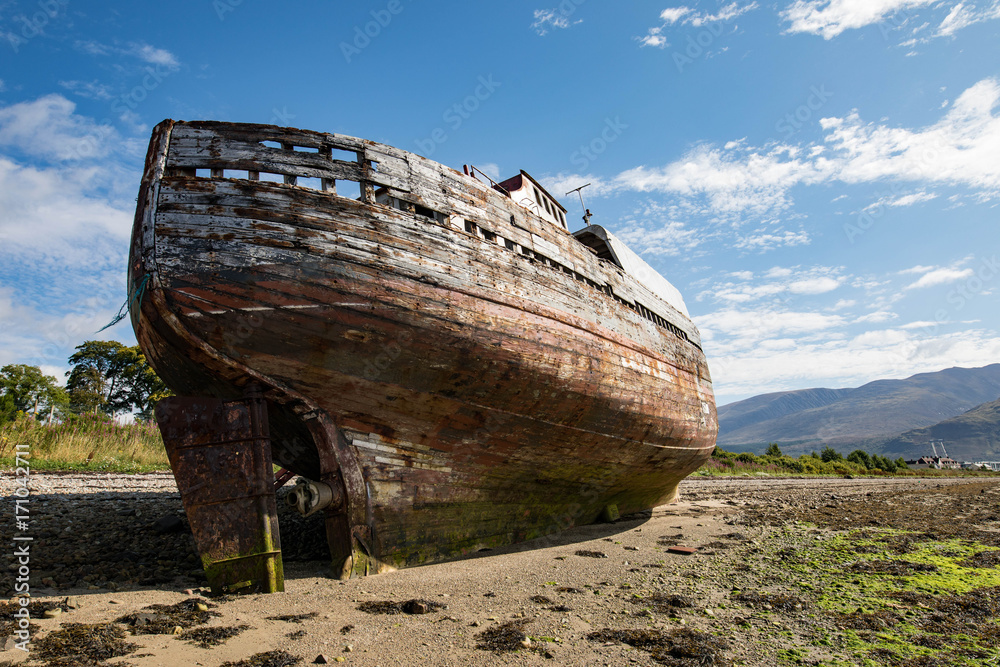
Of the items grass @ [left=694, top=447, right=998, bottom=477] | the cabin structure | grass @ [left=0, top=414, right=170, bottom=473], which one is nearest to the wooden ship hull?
the cabin structure

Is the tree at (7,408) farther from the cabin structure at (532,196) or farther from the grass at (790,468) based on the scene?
the grass at (790,468)

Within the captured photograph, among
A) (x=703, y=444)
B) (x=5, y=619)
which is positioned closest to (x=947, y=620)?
(x=5, y=619)

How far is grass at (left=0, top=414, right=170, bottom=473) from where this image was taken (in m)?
10.8

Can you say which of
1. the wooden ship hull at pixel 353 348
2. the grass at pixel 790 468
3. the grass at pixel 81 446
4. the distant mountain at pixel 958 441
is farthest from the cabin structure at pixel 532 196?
the distant mountain at pixel 958 441

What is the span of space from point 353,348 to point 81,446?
11.7 m

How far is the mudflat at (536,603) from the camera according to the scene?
2938 mm

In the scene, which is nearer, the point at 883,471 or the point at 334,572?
the point at 334,572

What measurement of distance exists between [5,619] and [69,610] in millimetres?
328

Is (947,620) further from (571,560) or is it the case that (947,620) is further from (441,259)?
(441,259)

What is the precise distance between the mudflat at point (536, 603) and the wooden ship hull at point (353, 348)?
60cm

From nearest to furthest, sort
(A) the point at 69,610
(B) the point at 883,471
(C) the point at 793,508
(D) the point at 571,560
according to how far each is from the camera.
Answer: (A) the point at 69,610, (D) the point at 571,560, (C) the point at 793,508, (B) the point at 883,471

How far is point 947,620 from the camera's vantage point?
348 centimetres

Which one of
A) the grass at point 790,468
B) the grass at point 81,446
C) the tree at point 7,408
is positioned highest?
the tree at point 7,408

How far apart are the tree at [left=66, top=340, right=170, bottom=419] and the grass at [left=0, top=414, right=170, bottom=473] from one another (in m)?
21.6
